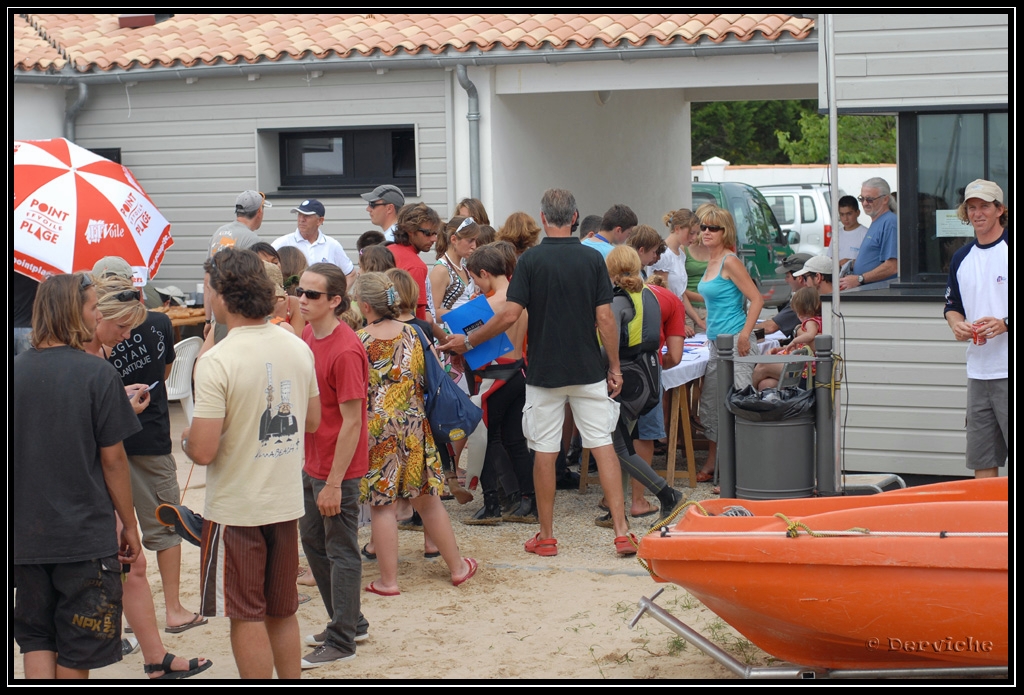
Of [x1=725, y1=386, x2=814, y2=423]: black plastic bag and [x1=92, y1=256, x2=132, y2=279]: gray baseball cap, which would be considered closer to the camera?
[x1=92, y1=256, x2=132, y2=279]: gray baseball cap

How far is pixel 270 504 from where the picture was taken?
392cm

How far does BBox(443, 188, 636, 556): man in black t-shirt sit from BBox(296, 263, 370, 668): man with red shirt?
1.54 meters

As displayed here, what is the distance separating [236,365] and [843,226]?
8003 mm

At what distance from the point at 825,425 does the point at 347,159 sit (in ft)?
23.7

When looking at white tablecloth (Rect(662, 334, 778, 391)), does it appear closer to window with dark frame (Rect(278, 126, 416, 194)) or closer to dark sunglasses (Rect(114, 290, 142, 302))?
dark sunglasses (Rect(114, 290, 142, 302))

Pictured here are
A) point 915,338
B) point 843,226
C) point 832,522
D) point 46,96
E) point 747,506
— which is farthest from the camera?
point 46,96

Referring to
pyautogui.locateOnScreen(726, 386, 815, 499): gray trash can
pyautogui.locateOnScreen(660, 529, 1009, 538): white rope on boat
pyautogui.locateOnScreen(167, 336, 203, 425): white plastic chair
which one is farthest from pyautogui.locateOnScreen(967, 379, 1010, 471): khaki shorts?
pyautogui.locateOnScreen(167, 336, 203, 425): white plastic chair

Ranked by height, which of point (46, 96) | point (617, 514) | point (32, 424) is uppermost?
→ point (46, 96)

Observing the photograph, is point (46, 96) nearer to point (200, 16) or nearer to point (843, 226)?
point (200, 16)

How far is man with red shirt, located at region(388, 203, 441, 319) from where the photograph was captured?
7152 mm

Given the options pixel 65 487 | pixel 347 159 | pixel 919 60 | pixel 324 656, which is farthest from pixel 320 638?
pixel 347 159

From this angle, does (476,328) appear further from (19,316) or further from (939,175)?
(939,175)

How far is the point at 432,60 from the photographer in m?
11.2

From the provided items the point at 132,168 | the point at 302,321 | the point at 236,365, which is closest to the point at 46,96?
the point at 132,168
